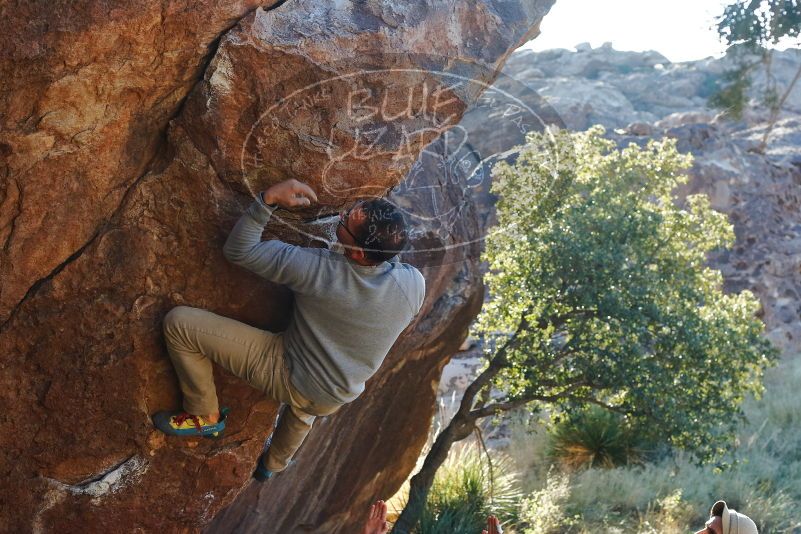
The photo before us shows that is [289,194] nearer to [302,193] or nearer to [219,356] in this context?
[302,193]

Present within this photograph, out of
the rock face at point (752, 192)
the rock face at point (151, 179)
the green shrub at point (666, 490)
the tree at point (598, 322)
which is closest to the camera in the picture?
the rock face at point (151, 179)

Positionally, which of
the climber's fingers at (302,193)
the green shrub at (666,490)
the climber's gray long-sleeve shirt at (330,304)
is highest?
the climber's fingers at (302,193)

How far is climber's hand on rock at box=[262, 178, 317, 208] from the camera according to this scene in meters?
4.30

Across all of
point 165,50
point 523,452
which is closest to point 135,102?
point 165,50

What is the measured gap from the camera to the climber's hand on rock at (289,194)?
430 cm

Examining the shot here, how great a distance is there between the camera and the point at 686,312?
928cm

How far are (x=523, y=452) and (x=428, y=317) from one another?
6.73 m

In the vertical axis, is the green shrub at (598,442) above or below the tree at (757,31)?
below

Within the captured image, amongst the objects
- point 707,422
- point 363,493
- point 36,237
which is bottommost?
point 363,493

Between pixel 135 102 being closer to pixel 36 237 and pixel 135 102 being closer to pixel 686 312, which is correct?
pixel 36 237

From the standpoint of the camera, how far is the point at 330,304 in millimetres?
4371

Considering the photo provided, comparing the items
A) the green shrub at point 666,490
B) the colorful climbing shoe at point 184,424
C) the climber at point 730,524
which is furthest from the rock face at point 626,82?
the climber at point 730,524

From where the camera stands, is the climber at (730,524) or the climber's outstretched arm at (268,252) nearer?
the climber at (730,524)

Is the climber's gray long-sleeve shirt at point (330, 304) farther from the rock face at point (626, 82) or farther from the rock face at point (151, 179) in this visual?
the rock face at point (626, 82)
